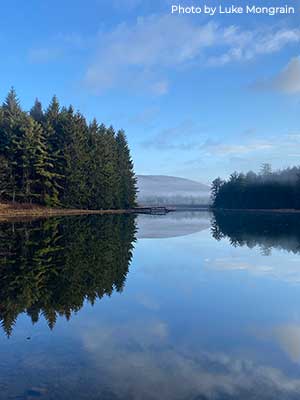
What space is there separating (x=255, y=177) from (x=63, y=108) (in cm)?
8057

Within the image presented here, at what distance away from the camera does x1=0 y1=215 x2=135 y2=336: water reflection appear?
389 inches

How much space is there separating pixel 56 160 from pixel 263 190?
3055 inches

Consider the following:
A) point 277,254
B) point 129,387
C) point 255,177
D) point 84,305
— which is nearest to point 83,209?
point 277,254

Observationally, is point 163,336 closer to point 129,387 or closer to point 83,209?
point 129,387

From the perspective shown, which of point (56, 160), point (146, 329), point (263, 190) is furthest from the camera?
point (263, 190)

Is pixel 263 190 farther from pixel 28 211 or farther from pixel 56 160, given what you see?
pixel 28 211

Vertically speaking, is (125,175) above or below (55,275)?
above

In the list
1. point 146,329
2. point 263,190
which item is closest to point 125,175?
point 263,190

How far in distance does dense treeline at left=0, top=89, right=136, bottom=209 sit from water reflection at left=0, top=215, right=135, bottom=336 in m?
36.3

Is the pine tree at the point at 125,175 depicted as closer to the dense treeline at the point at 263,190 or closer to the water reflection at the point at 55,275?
the dense treeline at the point at 263,190

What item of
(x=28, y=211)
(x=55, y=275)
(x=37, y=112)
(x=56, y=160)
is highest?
(x=37, y=112)

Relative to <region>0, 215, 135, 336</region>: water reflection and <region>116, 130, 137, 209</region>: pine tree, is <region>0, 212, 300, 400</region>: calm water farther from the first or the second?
<region>116, 130, 137, 209</region>: pine tree

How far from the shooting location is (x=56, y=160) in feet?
210

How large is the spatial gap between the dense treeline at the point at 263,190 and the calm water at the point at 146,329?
99.5 metres
